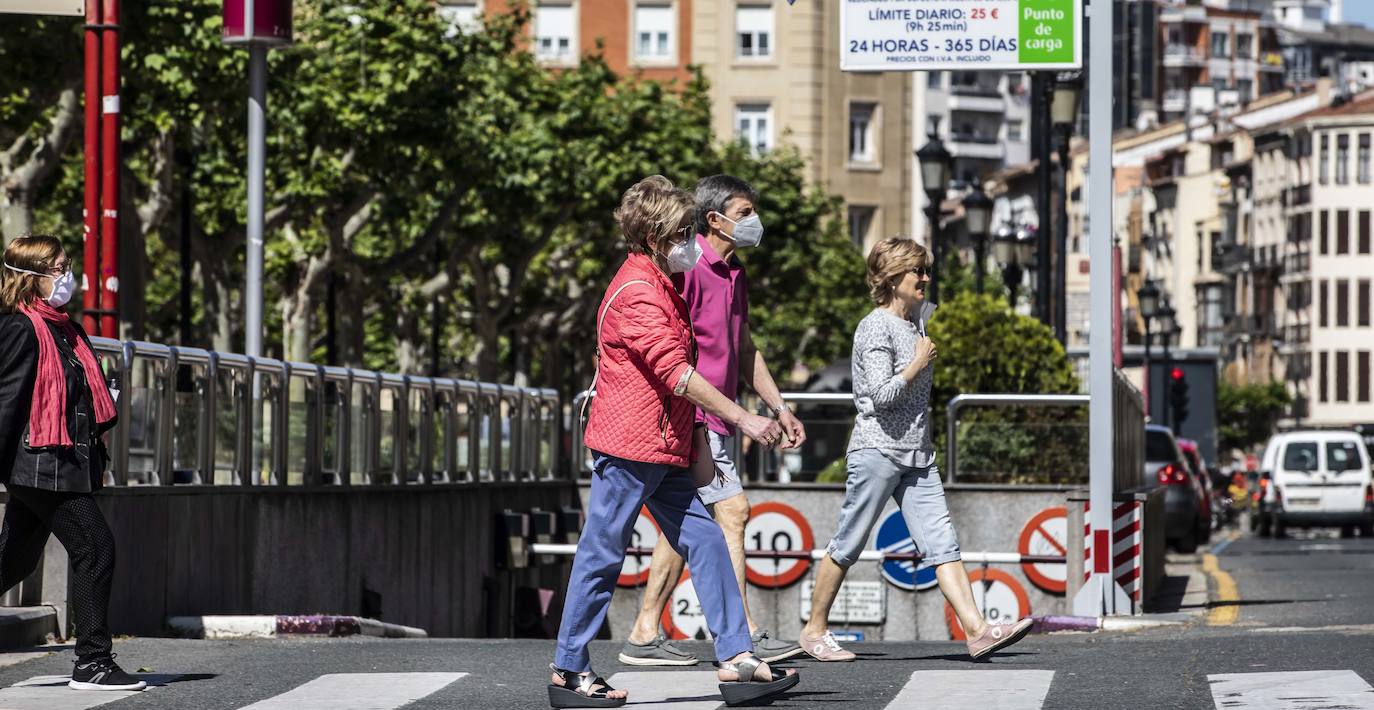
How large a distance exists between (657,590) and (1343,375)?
115839mm

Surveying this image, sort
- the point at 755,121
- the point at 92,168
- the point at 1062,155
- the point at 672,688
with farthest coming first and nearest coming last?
the point at 755,121 → the point at 1062,155 → the point at 92,168 → the point at 672,688

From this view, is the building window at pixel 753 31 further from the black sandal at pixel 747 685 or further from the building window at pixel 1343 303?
the black sandal at pixel 747 685

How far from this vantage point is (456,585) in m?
22.7

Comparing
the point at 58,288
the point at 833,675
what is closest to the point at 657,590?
the point at 833,675

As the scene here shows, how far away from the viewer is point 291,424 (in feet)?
57.9

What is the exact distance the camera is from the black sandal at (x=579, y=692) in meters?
9.31

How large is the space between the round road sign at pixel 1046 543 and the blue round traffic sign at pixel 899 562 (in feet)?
2.53

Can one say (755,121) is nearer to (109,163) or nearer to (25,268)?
(109,163)

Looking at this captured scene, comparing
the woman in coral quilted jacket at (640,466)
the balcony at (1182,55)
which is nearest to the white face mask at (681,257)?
the woman in coral quilted jacket at (640,466)

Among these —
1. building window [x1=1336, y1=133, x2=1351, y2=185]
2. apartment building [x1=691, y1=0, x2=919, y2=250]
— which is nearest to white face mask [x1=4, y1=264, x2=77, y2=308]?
apartment building [x1=691, y1=0, x2=919, y2=250]

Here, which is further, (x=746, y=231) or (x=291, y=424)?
(x=291, y=424)

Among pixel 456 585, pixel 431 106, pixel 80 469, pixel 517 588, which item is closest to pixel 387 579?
pixel 456 585

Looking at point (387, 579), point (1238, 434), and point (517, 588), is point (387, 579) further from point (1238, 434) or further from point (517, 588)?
point (1238, 434)

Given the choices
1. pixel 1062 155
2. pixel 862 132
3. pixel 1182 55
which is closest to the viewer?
pixel 1062 155
